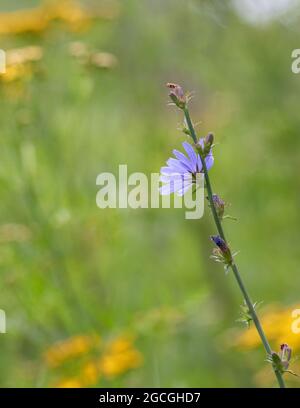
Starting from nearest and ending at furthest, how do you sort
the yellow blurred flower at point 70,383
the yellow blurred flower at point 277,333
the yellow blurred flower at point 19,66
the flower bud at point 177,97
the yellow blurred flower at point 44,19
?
the flower bud at point 177,97
the yellow blurred flower at point 277,333
the yellow blurred flower at point 70,383
the yellow blurred flower at point 19,66
the yellow blurred flower at point 44,19

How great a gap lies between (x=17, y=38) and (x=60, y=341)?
1.22m

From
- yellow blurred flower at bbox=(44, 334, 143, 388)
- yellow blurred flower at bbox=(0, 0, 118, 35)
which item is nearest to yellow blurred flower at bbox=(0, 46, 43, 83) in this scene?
yellow blurred flower at bbox=(0, 0, 118, 35)

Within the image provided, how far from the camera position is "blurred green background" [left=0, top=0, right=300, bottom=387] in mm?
2975

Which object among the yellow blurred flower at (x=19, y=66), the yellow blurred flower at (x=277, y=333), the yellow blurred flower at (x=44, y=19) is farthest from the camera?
the yellow blurred flower at (x=44, y=19)

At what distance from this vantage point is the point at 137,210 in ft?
12.6

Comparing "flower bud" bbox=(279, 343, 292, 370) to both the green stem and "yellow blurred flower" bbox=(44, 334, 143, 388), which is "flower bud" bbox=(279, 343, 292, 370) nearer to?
the green stem

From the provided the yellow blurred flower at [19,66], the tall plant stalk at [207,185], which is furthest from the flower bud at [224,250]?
the yellow blurred flower at [19,66]

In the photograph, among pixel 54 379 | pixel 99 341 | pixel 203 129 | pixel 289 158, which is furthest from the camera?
pixel 203 129

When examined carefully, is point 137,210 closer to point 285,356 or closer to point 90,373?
point 90,373

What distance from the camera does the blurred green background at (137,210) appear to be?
297 centimetres

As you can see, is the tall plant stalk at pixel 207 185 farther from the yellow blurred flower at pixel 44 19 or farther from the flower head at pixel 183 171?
the yellow blurred flower at pixel 44 19

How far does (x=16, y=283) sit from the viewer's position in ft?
9.44

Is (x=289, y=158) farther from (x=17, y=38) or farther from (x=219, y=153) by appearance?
(x=17, y=38)
